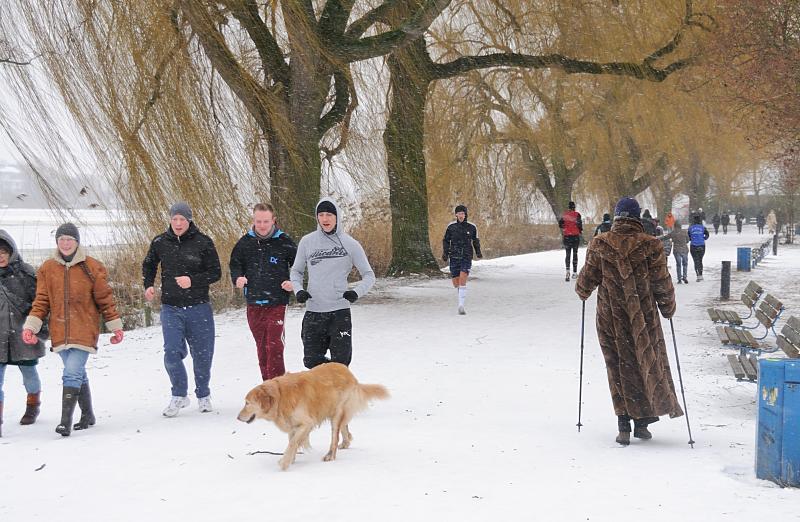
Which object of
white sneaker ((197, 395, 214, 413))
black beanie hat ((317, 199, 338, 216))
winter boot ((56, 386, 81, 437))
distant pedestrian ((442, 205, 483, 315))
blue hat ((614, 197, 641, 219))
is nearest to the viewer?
blue hat ((614, 197, 641, 219))

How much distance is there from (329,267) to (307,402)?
5.24 ft

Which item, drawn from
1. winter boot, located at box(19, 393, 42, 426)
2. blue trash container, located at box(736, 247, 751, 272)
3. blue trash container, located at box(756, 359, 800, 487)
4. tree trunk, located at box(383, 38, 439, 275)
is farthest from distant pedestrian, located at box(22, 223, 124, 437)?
blue trash container, located at box(736, 247, 751, 272)

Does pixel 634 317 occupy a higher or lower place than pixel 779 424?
higher

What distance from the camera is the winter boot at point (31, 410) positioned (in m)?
6.96

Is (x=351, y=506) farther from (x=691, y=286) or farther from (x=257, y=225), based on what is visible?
(x=691, y=286)

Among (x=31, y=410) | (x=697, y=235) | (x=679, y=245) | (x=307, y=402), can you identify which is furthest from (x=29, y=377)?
(x=697, y=235)

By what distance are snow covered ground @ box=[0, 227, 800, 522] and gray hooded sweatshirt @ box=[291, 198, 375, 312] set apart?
3.51 ft

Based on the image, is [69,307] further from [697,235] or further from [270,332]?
[697,235]

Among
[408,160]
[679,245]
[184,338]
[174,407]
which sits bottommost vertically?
[174,407]

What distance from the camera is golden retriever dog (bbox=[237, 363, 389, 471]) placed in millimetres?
5293

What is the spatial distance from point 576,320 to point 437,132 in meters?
9.62

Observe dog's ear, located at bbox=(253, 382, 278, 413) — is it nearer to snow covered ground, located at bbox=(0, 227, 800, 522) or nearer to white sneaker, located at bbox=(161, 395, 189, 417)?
snow covered ground, located at bbox=(0, 227, 800, 522)

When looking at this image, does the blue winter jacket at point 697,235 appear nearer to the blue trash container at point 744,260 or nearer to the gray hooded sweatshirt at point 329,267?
the blue trash container at point 744,260

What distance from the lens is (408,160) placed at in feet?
56.4
